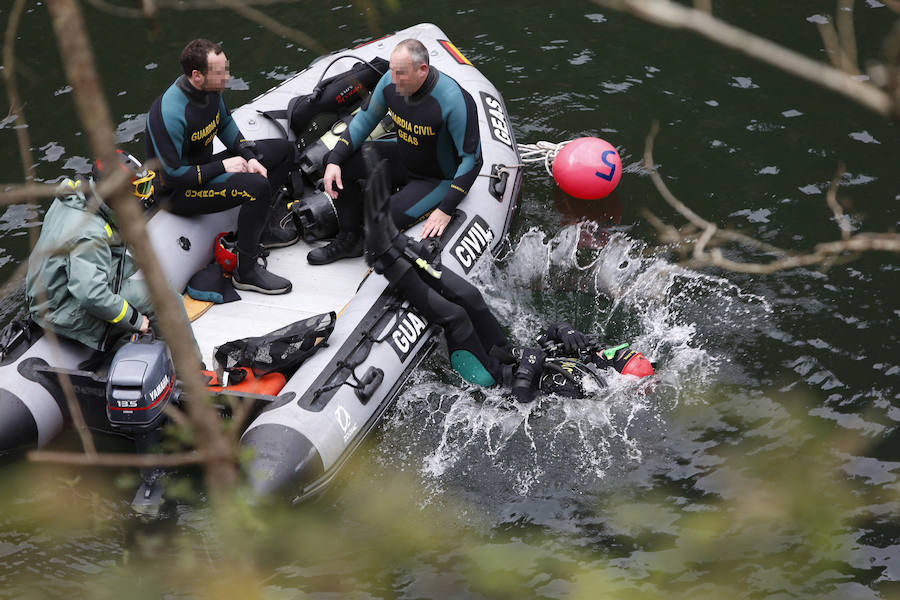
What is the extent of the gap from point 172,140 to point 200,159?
36cm

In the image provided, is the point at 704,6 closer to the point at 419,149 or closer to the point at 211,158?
the point at 419,149

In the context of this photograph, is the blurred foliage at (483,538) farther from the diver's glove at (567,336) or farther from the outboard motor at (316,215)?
the outboard motor at (316,215)

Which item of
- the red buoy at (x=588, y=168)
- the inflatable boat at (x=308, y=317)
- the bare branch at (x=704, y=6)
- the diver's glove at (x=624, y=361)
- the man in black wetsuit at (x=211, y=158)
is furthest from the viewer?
the red buoy at (x=588, y=168)

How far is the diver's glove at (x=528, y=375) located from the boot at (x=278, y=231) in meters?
2.02

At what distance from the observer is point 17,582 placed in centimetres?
492

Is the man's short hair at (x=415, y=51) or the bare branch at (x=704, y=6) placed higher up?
the bare branch at (x=704, y=6)

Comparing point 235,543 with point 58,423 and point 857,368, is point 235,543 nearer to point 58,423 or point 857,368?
point 58,423

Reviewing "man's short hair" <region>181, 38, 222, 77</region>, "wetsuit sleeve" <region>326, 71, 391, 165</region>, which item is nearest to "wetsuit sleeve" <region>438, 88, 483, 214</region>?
"wetsuit sleeve" <region>326, 71, 391, 165</region>

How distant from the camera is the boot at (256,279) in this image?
6076 mm

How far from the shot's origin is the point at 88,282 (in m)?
4.82

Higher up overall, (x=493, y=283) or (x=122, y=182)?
(x=122, y=182)

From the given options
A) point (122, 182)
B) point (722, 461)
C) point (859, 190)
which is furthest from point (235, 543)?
point (859, 190)

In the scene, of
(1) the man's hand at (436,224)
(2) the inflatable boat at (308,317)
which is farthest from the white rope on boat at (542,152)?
(1) the man's hand at (436,224)

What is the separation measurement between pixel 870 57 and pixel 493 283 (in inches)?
183
